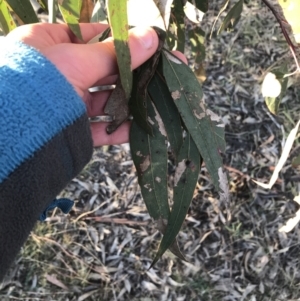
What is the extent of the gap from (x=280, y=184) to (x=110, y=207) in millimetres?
609

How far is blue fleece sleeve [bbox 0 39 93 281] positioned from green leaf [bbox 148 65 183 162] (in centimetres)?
19

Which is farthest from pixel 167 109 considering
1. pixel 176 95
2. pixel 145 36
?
pixel 145 36

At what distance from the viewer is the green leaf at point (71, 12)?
32.6 inches

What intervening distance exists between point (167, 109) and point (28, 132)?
0.32 metres

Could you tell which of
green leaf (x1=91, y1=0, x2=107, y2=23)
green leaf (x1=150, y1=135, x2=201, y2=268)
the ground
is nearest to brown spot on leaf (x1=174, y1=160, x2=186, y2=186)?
green leaf (x1=150, y1=135, x2=201, y2=268)

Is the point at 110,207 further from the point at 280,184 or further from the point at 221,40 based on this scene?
the point at 221,40

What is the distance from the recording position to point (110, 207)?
5.77 feet

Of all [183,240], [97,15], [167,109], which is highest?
[97,15]

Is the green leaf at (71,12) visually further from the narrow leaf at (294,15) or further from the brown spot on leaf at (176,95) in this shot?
the narrow leaf at (294,15)

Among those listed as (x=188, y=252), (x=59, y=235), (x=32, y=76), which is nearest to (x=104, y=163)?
(x=59, y=235)

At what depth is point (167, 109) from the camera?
949 millimetres

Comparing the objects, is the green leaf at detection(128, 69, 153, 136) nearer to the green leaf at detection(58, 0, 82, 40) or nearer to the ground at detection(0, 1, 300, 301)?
the green leaf at detection(58, 0, 82, 40)

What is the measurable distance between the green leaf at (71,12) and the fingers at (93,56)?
6 centimetres

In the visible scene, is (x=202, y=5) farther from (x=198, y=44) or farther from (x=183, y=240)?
(x=183, y=240)
